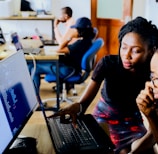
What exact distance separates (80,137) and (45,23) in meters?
3.78

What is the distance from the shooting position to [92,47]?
126 inches

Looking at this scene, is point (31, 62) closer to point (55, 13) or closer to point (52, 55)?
point (52, 55)

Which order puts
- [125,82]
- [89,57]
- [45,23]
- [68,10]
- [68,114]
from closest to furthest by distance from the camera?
1. [68,114]
2. [125,82]
3. [89,57]
4. [68,10]
5. [45,23]

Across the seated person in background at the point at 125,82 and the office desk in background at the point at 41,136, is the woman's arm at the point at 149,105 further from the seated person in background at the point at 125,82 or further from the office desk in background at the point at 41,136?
the office desk in background at the point at 41,136

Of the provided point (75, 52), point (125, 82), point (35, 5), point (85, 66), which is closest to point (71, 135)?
point (125, 82)

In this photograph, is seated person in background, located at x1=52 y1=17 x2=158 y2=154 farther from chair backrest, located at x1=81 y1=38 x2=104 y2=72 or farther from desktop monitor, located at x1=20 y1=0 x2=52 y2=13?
desktop monitor, located at x1=20 y1=0 x2=52 y2=13

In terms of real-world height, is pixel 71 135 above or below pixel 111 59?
below

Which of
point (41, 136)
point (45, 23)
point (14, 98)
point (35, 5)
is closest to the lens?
point (14, 98)

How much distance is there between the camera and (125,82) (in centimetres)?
158

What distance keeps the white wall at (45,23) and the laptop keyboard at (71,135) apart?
3.60m

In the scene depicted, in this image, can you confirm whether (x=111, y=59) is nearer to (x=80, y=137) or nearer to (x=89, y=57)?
(x=80, y=137)

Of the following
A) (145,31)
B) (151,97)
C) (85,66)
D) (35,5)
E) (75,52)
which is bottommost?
(85,66)

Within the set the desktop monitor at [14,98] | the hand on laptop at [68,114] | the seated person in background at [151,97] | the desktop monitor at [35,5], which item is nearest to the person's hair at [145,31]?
the seated person in background at [151,97]

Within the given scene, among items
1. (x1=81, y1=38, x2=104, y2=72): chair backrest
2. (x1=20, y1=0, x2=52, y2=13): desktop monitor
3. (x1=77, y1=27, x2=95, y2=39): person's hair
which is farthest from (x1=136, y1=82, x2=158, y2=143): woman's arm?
(x1=20, y1=0, x2=52, y2=13): desktop monitor
